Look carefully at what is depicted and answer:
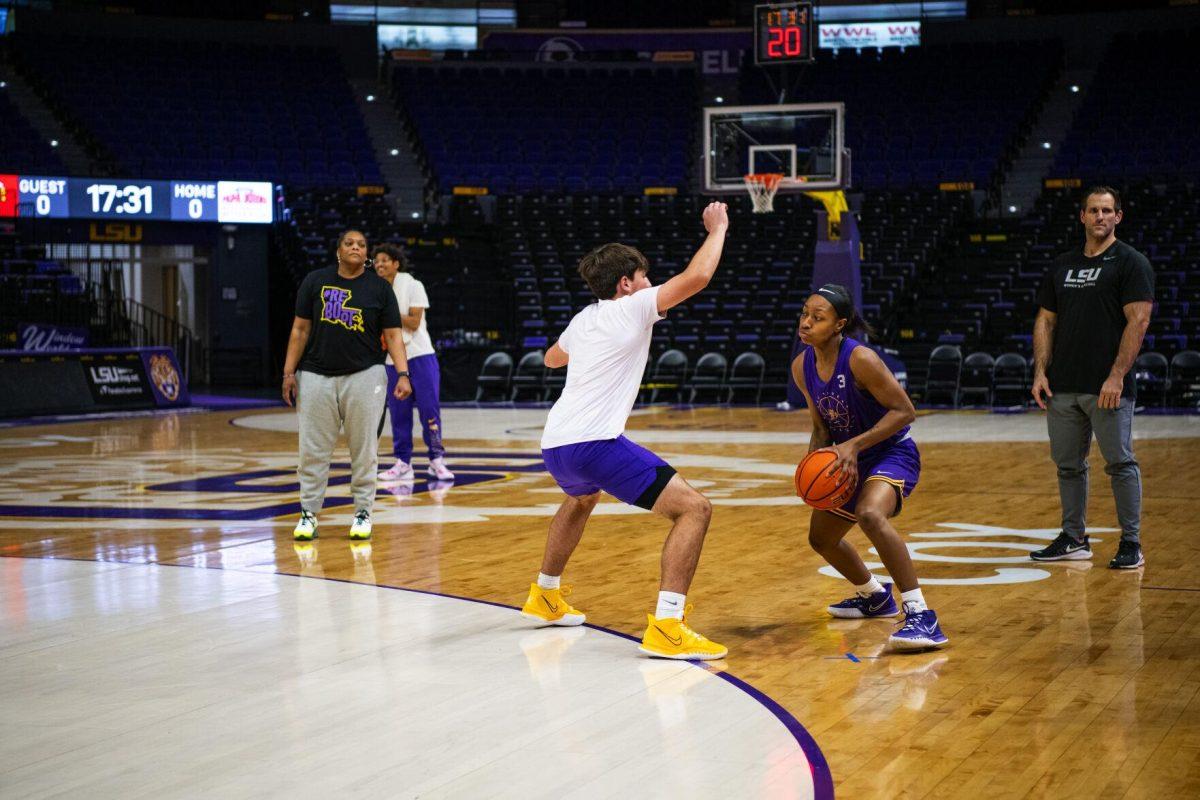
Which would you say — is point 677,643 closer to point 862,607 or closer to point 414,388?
point 862,607

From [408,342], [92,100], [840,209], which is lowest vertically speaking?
[408,342]

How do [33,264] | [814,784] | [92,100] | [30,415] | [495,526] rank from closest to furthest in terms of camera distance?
1. [814,784]
2. [495,526]
3. [30,415]
4. [33,264]
5. [92,100]

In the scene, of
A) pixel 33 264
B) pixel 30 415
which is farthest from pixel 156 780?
pixel 33 264

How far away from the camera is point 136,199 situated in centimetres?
2489

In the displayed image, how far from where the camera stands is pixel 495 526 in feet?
28.9

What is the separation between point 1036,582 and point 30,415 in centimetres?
1597

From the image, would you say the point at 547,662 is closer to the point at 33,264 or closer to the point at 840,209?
the point at 840,209

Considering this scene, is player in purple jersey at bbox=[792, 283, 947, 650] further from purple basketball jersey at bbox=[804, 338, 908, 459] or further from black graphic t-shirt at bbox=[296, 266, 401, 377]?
black graphic t-shirt at bbox=[296, 266, 401, 377]

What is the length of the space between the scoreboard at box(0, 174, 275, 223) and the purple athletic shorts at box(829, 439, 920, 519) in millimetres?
21299

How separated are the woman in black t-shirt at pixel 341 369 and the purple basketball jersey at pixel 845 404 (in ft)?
10.7

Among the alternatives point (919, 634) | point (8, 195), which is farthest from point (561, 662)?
point (8, 195)

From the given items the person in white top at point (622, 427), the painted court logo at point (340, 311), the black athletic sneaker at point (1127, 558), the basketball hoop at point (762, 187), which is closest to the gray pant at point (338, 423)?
the painted court logo at point (340, 311)

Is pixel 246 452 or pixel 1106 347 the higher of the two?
pixel 1106 347

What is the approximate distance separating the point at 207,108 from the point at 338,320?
23937 mm
